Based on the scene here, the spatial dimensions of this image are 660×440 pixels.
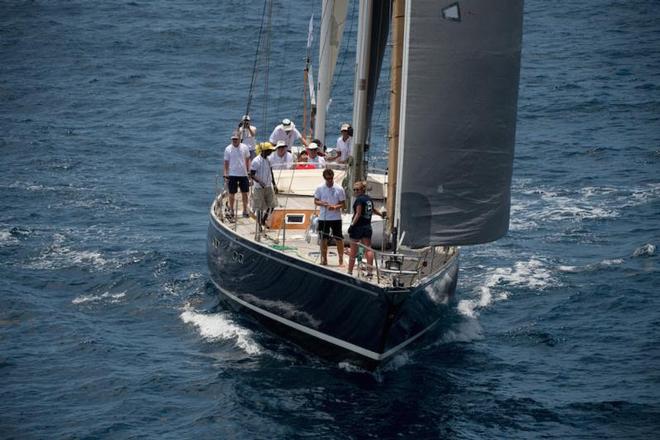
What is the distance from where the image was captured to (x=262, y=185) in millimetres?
28109

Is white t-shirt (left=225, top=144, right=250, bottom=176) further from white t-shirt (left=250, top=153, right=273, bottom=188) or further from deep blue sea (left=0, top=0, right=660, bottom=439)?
deep blue sea (left=0, top=0, right=660, bottom=439)

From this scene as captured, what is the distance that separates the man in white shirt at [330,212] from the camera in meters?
25.1

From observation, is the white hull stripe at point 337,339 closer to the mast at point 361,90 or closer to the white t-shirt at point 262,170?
the white t-shirt at point 262,170

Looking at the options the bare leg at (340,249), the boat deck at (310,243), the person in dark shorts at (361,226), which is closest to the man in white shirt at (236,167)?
the boat deck at (310,243)

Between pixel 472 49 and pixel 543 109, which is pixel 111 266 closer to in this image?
pixel 472 49

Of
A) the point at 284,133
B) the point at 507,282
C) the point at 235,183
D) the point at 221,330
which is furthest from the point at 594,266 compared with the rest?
the point at 221,330

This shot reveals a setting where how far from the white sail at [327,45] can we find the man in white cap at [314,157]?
7.25 ft

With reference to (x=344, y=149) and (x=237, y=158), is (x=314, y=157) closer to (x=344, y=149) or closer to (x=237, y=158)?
(x=344, y=149)

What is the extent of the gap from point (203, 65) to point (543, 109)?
17462 millimetres

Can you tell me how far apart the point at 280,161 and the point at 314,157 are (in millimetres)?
1438

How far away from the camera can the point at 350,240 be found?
81.6ft

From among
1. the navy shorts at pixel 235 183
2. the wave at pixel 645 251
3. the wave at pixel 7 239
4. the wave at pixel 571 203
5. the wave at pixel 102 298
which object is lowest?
the wave at pixel 102 298

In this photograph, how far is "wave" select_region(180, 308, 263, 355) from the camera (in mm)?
27513

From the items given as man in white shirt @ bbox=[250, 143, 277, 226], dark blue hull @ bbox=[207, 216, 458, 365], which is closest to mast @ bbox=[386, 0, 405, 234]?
dark blue hull @ bbox=[207, 216, 458, 365]
